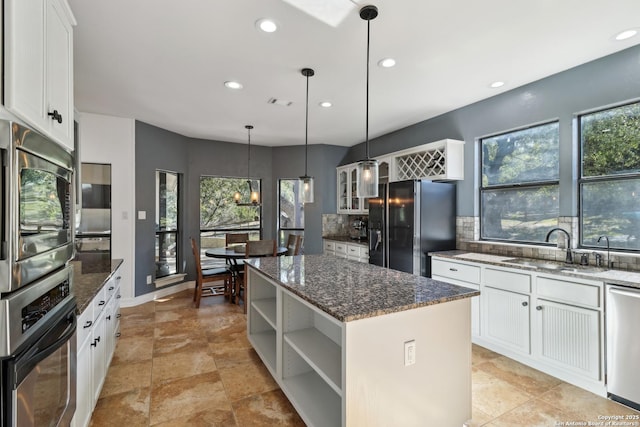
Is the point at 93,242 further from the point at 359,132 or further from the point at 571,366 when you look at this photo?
the point at 571,366

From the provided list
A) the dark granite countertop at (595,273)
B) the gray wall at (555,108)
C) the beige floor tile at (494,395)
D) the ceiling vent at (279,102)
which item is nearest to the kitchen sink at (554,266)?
the dark granite countertop at (595,273)

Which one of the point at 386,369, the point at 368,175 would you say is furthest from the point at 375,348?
the point at 368,175

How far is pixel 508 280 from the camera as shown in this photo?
284cm

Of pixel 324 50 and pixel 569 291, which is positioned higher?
pixel 324 50

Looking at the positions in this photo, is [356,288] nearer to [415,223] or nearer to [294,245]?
[415,223]

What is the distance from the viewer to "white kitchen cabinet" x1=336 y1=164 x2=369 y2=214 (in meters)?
5.47

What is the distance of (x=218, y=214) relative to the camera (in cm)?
593

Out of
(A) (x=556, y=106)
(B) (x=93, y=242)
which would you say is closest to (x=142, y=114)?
(B) (x=93, y=242)

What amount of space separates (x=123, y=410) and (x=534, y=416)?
2.78 metres

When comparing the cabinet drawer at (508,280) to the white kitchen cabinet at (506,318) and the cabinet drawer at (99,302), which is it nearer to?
the white kitchen cabinet at (506,318)

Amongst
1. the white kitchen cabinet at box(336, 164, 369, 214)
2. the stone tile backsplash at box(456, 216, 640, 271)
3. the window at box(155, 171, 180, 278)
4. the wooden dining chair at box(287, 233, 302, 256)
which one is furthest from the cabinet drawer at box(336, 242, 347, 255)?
the window at box(155, 171, 180, 278)

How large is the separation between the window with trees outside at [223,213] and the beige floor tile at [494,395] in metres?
4.52

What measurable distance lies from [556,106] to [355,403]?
3242 millimetres

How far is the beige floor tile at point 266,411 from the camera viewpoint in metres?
2.02
